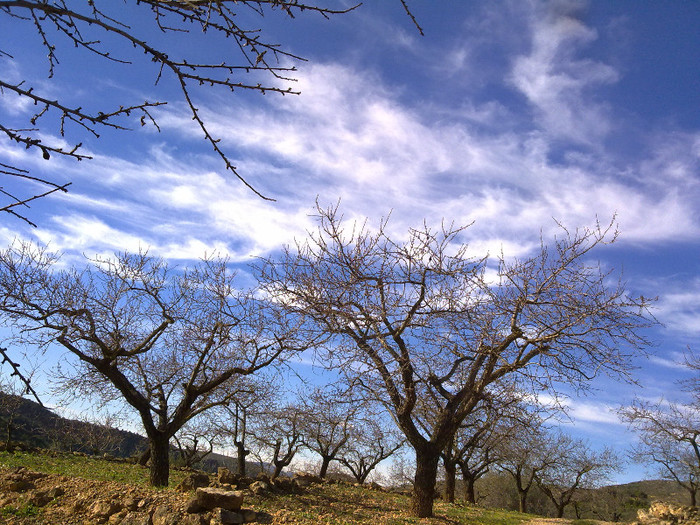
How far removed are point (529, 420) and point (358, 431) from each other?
1675 cm

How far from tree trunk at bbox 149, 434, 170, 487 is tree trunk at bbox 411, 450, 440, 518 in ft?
20.6

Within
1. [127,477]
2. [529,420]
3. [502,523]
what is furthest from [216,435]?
[529,420]

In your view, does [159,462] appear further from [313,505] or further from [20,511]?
[313,505]

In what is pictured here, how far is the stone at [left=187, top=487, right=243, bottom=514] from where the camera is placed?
330 inches

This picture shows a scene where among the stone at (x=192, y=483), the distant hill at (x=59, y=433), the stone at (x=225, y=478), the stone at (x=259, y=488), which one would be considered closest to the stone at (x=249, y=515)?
the stone at (x=192, y=483)

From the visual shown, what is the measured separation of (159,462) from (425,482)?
6.72 metres

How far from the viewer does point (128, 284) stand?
543 inches

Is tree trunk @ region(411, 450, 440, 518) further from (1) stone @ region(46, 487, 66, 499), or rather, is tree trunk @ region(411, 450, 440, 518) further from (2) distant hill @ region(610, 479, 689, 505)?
(2) distant hill @ region(610, 479, 689, 505)

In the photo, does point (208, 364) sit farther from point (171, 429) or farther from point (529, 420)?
point (529, 420)

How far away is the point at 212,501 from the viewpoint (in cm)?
846

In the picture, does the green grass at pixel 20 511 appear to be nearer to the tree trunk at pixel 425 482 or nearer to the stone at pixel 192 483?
the stone at pixel 192 483

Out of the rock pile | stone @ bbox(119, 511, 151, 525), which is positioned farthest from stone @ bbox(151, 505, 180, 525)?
the rock pile

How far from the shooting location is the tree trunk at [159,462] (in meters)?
12.2

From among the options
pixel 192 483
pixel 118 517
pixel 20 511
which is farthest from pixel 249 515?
pixel 20 511
